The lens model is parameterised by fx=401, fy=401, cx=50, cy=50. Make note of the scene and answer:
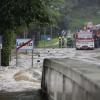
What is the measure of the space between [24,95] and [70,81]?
178 inches

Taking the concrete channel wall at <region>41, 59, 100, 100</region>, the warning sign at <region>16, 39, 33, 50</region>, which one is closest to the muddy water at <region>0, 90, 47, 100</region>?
the concrete channel wall at <region>41, 59, 100, 100</region>

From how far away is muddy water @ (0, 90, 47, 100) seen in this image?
40.1ft

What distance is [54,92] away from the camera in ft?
34.1

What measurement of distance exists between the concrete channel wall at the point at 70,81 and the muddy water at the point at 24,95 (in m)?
0.41

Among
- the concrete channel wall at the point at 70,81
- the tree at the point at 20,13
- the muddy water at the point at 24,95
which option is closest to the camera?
the concrete channel wall at the point at 70,81

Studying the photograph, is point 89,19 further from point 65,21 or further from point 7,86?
point 7,86

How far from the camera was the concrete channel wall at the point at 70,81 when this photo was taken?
7068 mm

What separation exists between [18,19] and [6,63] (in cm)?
298

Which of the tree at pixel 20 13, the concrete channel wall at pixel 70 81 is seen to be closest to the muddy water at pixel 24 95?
the concrete channel wall at pixel 70 81

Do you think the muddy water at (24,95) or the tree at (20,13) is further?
the tree at (20,13)

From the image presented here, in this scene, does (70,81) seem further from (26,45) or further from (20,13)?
(26,45)

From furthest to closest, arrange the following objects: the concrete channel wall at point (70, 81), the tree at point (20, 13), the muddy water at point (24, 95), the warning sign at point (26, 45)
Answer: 1. the warning sign at point (26, 45)
2. the tree at point (20, 13)
3. the muddy water at point (24, 95)
4. the concrete channel wall at point (70, 81)

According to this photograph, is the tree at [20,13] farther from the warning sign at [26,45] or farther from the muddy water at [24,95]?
the muddy water at [24,95]

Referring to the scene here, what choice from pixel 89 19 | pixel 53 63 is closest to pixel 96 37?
pixel 53 63
